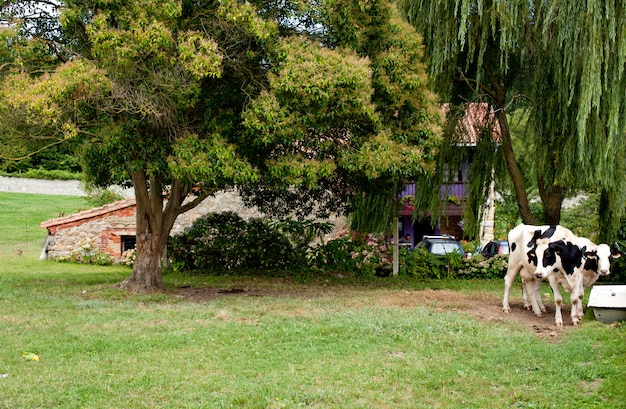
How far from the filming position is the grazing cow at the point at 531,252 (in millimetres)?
10484

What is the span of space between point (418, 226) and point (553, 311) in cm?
2196

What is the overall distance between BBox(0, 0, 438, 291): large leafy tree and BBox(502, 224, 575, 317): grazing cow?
2.74m

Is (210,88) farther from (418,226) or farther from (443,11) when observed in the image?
(418,226)

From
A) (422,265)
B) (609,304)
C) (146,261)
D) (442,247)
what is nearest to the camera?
(609,304)

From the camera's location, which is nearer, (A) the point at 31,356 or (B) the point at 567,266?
(A) the point at 31,356

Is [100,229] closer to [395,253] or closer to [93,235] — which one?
[93,235]

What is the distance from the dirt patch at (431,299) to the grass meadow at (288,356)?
21 cm

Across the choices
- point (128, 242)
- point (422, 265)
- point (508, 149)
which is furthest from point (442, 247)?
point (128, 242)

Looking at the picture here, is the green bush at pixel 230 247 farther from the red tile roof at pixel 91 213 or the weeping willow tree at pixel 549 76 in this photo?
the weeping willow tree at pixel 549 76

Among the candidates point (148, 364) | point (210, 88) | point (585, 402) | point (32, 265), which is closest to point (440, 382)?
point (585, 402)

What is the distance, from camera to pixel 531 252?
1085cm

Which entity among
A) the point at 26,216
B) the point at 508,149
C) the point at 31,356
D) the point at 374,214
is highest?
the point at 508,149

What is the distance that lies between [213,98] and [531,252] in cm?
673

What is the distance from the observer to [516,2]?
44.3ft
